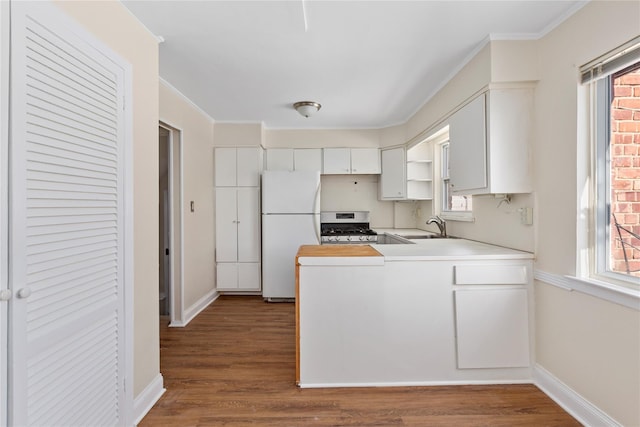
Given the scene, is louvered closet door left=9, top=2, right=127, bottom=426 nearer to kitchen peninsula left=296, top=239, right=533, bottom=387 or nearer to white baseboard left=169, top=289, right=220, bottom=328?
kitchen peninsula left=296, top=239, right=533, bottom=387

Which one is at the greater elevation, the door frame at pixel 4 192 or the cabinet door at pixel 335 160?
the cabinet door at pixel 335 160

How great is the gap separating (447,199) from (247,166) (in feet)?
8.56

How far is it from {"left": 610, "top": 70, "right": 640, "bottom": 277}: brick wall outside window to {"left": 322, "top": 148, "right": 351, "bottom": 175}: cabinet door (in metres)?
3.02

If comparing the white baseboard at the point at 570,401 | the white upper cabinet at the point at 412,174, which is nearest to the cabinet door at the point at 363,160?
the white upper cabinet at the point at 412,174

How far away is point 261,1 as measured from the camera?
1.74 metres

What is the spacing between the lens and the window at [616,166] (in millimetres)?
1566

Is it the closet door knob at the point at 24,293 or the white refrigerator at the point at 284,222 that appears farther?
the white refrigerator at the point at 284,222

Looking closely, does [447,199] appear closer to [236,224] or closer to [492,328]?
[492,328]

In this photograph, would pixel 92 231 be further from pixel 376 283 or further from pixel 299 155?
pixel 299 155

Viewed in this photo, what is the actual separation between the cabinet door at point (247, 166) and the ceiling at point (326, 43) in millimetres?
850

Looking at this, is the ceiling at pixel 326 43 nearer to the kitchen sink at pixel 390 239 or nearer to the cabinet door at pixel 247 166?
the cabinet door at pixel 247 166

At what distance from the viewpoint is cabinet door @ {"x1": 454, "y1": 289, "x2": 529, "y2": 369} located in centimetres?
205

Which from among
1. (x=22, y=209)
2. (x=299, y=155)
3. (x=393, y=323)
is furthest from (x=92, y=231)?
(x=299, y=155)

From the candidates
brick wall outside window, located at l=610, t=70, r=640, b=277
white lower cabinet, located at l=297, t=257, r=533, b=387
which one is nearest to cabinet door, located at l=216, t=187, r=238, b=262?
white lower cabinet, located at l=297, t=257, r=533, b=387
